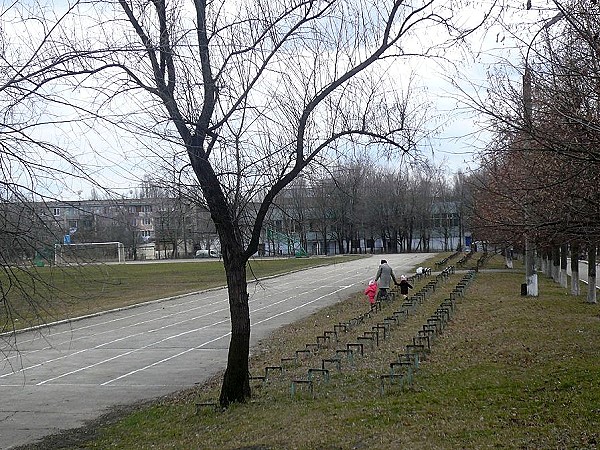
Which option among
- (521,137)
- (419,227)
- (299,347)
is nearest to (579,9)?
(521,137)

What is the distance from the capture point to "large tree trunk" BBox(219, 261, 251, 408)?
39.3 feet

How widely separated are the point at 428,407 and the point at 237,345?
10.6ft

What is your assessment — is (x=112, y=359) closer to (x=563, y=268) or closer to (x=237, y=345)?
(x=237, y=345)

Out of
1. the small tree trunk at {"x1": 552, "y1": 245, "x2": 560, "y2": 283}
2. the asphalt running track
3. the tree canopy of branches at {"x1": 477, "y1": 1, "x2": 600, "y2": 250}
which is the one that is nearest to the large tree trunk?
the asphalt running track

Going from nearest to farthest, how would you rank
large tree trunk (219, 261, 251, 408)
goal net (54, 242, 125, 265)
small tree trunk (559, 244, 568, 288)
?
goal net (54, 242, 125, 265) < large tree trunk (219, 261, 251, 408) < small tree trunk (559, 244, 568, 288)

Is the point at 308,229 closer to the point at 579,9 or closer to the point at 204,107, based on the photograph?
the point at 204,107

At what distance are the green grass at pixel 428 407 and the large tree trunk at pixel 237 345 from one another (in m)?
0.27

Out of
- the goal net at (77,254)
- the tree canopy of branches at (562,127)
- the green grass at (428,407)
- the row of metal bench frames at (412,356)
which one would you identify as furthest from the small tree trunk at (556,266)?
the goal net at (77,254)

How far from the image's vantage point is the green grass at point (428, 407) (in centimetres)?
883

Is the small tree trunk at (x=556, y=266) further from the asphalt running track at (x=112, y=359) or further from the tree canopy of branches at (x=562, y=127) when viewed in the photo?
the tree canopy of branches at (x=562, y=127)

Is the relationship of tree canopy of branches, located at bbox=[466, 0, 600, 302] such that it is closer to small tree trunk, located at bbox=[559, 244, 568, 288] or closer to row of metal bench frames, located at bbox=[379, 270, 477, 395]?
row of metal bench frames, located at bbox=[379, 270, 477, 395]

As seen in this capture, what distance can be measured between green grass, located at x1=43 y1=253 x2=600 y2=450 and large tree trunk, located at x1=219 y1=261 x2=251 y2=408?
270 mm

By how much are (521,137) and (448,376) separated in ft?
14.4

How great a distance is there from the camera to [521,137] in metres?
9.95
